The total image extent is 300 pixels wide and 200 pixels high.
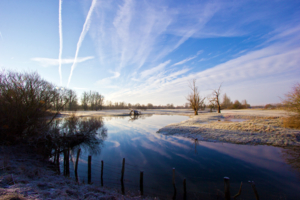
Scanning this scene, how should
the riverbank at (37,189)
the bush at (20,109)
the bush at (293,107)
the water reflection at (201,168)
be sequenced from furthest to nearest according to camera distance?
1. the bush at (293,107)
2. the bush at (20,109)
3. the water reflection at (201,168)
4. the riverbank at (37,189)

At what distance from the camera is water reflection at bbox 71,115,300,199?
6371 mm

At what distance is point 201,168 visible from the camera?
28.4 feet

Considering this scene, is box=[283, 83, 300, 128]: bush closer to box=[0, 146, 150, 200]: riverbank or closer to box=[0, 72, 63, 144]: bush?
box=[0, 146, 150, 200]: riverbank

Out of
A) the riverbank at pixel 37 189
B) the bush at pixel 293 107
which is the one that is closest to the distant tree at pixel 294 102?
the bush at pixel 293 107

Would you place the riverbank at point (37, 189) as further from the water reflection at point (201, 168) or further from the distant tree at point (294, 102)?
the distant tree at point (294, 102)

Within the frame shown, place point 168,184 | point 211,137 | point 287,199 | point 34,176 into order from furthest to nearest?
point 211,137 < point 168,184 < point 34,176 < point 287,199

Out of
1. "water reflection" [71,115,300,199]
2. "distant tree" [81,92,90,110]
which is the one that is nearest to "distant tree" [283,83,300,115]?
"water reflection" [71,115,300,199]

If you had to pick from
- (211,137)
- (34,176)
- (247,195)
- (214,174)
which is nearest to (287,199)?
(247,195)

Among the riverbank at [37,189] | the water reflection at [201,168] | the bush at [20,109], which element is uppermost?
the bush at [20,109]

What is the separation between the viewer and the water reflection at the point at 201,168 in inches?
251

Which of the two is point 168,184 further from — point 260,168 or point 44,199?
point 260,168

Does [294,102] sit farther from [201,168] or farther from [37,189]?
[37,189]

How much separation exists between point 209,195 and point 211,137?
10.0 metres

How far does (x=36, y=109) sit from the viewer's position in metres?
11.8
